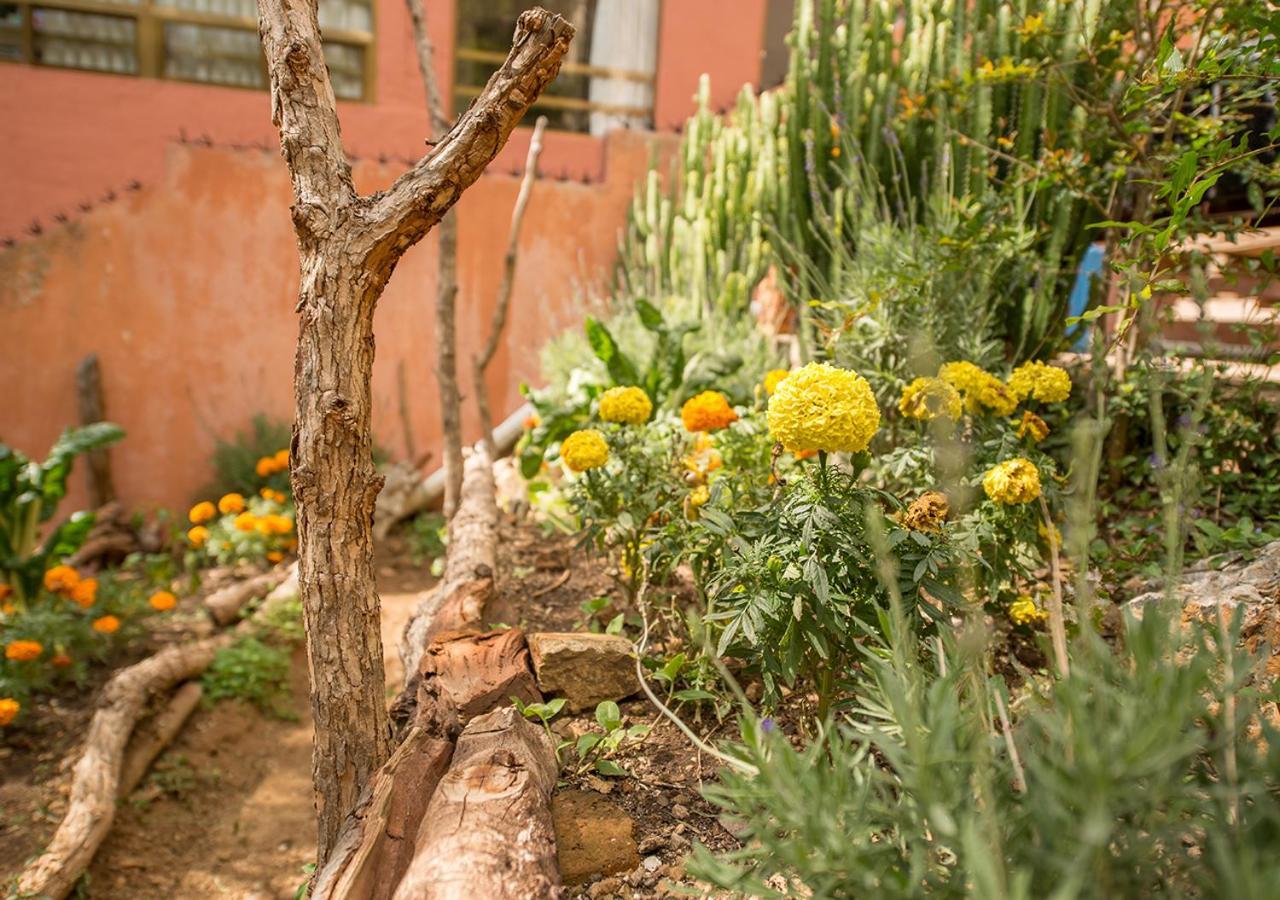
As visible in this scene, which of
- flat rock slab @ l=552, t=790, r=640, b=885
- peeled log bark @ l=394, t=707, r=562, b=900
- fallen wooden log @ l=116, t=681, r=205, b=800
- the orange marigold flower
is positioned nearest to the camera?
peeled log bark @ l=394, t=707, r=562, b=900

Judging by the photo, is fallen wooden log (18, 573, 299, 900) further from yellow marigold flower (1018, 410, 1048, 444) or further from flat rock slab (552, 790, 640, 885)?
yellow marigold flower (1018, 410, 1048, 444)

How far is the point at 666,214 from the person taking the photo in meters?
5.83

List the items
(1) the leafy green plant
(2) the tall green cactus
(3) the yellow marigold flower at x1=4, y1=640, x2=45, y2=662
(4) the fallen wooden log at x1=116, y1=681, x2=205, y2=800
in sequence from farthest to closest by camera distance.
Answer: (1) the leafy green plant, (3) the yellow marigold flower at x1=4, y1=640, x2=45, y2=662, (4) the fallen wooden log at x1=116, y1=681, x2=205, y2=800, (2) the tall green cactus

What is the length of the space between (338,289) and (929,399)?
1.39 meters

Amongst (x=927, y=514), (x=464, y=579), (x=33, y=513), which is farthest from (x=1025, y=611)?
(x=33, y=513)

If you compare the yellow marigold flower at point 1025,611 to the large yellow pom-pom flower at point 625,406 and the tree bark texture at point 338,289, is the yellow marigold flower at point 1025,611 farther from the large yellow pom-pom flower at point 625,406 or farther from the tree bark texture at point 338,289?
A: the tree bark texture at point 338,289

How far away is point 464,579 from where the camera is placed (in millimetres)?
2887

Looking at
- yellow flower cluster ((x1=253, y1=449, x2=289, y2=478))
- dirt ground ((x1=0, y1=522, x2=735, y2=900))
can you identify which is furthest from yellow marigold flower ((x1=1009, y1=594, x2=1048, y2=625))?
yellow flower cluster ((x1=253, y1=449, x2=289, y2=478))

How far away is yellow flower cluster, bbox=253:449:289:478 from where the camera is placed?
5.48 meters

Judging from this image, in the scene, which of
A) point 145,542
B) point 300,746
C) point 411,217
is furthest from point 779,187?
point 145,542

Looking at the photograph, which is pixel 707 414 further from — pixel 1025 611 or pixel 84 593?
pixel 84 593

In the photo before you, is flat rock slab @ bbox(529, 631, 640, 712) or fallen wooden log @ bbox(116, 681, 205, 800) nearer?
flat rock slab @ bbox(529, 631, 640, 712)

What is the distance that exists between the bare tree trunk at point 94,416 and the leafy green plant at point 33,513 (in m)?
1.12

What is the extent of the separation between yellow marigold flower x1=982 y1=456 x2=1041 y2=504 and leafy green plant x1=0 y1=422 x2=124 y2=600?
448 cm
